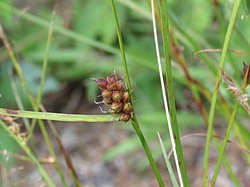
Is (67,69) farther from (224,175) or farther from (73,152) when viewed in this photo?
(224,175)

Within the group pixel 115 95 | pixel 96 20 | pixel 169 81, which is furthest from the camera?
pixel 96 20

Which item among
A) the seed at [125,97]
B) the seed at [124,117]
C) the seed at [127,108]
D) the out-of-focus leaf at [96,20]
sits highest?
the out-of-focus leaf at [96,20]

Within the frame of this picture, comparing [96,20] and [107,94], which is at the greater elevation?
[96,20]

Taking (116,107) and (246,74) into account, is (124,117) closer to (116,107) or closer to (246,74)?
(116,107)

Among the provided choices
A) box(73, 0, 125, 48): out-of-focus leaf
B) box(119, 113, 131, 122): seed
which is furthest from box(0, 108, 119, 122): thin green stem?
box(73, 0, 125, 48): out-of-focus leaf

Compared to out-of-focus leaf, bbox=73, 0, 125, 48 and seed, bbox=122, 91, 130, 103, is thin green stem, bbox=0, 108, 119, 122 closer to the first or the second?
seed, bbox=122, 91, 130, 103

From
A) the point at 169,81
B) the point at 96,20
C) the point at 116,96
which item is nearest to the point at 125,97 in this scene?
the point at 116,96

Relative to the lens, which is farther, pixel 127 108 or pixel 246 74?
pixel 246 74

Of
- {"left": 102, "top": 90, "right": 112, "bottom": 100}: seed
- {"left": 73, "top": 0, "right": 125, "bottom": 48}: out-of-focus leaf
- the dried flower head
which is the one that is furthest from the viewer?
{"left": 73, "top": 0, "right": 125, "bottom": 48}: out-of-focus leaf

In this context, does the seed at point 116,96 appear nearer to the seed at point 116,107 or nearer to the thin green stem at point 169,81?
the seed at point 116,107

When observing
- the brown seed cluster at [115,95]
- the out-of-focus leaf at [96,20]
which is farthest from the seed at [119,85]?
the out-of-focus leaf at [96,20]
